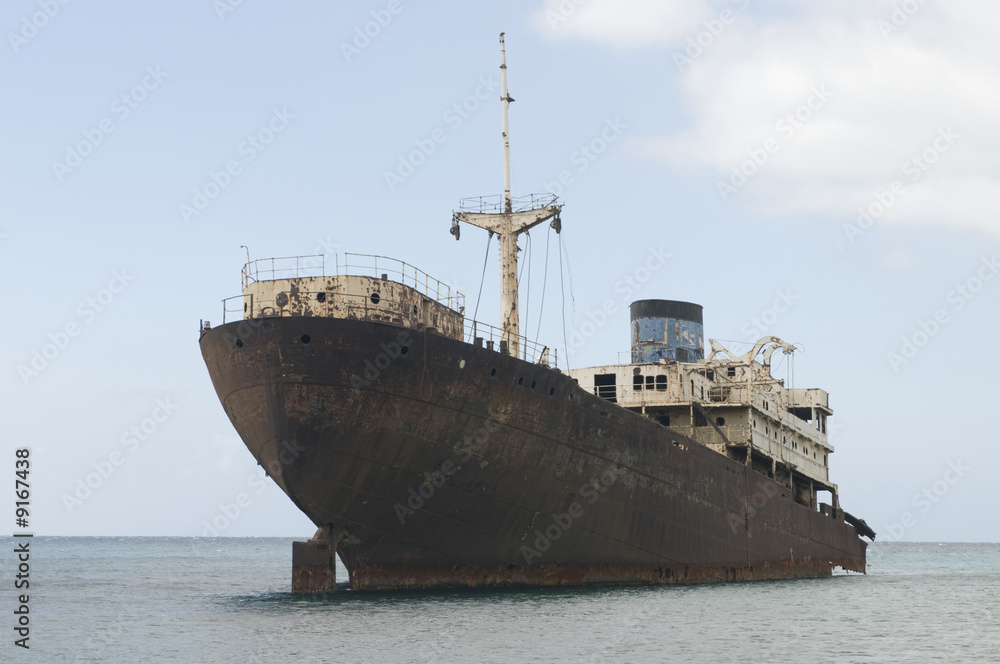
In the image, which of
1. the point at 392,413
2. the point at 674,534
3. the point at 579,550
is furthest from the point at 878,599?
the point at 392,413

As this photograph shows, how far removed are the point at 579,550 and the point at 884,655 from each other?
862 centimetres

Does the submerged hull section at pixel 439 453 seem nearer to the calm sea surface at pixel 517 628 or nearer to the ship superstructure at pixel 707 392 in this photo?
the calm sea surface at pixel 517 628
